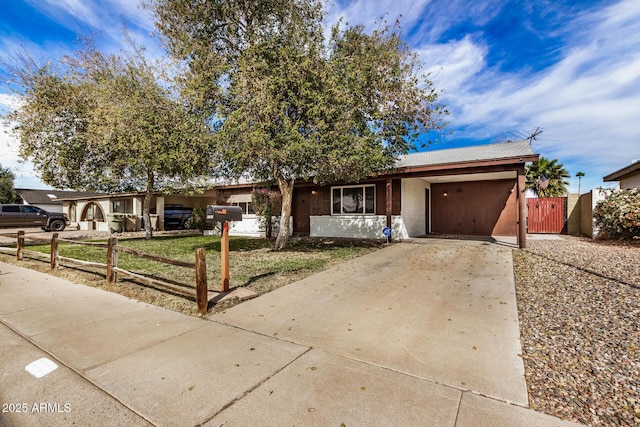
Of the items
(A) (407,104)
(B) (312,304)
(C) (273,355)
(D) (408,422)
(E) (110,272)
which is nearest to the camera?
(D) (408,422)

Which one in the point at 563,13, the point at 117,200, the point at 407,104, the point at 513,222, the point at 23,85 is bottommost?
the point at 513,222

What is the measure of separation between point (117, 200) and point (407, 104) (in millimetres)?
21157

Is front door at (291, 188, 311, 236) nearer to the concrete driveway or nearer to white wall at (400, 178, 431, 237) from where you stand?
white wall at (400, 178, 431, 237)

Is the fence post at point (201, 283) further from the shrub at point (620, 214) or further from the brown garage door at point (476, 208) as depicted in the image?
the shrub at point (620, 214)

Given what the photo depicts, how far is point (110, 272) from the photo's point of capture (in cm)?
562

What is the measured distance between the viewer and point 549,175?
781 inches

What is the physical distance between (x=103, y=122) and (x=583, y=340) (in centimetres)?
1265

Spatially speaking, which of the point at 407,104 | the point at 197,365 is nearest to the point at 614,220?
the point at 407,104

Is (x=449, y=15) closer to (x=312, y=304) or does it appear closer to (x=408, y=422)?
(x=312, y=304)

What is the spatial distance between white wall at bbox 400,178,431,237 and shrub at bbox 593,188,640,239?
6429 millimetres

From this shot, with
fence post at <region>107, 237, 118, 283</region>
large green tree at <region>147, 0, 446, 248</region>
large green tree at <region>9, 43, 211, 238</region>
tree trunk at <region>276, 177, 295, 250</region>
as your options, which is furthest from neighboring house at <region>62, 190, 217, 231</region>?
fence post at <region>107, 237, 118, 283</region>

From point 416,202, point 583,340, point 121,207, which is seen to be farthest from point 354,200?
point 121,207

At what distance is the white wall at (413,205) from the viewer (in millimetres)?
12219

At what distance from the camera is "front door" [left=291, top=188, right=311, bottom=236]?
15.0 metres
